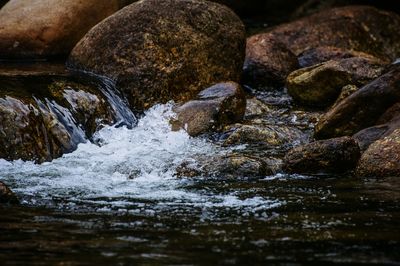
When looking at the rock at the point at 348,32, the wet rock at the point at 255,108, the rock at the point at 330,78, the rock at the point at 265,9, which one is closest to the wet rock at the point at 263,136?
the wet rock at the point at 255,108

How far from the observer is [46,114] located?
8.93 meters

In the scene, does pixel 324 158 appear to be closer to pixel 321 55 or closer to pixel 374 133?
pixel 374 133

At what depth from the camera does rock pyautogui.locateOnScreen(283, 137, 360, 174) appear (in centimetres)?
771

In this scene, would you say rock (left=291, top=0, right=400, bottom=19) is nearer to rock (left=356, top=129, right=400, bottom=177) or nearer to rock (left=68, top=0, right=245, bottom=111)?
rock (left=68, top=0, right=245, bottom=111)

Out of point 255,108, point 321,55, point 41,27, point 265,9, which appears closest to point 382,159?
point 255,108

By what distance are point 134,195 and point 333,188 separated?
5.95 feet

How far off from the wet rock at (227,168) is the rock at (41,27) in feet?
19.2

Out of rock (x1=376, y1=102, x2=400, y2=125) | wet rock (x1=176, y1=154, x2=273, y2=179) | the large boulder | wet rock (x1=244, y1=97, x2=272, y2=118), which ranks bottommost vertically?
wet rock (x1=244, y1=97, x2=272, y2=118)

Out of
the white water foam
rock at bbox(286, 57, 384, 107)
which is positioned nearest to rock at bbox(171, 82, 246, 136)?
the white water foam

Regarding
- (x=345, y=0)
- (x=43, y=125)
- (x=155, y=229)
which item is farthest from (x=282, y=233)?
(x=345, y=0)

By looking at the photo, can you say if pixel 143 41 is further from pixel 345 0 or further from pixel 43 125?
pixel 345 0

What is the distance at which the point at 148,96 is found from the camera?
10844mm

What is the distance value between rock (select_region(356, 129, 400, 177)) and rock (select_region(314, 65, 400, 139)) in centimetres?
151

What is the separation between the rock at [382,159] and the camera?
744 centimetres
